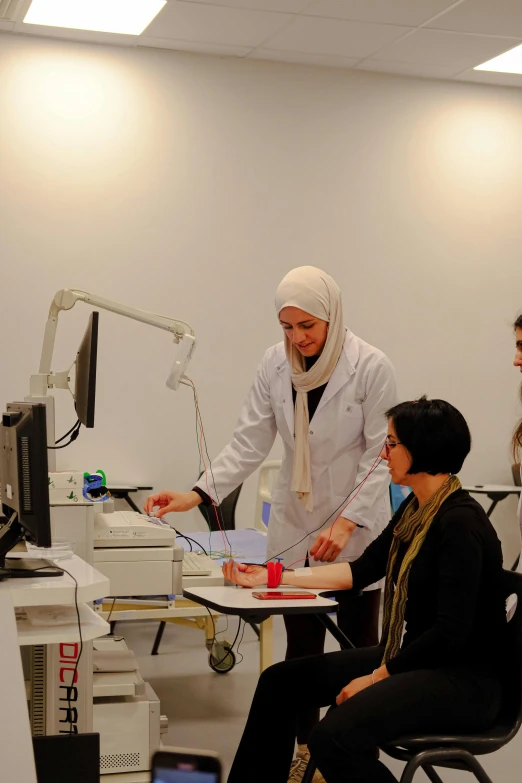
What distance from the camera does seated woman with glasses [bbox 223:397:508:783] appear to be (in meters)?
1.85

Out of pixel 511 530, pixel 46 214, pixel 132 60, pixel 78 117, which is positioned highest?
pixel 132 60

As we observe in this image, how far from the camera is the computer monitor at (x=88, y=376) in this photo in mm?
2297

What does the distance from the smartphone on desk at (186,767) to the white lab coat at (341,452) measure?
184cm

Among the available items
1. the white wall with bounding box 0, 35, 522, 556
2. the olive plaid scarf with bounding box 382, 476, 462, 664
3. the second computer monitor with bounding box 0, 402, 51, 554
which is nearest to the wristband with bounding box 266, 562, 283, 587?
the olive plaid scarf with bounding box 382, 476, 462, 664

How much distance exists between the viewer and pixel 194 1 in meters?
3.78

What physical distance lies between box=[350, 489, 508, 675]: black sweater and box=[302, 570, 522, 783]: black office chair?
0.04 m

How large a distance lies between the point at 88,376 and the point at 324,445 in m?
0.66

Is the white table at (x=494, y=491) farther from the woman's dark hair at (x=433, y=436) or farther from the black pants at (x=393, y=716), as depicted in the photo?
the black pants at (x=393, y=716)

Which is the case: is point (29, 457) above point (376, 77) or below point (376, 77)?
below

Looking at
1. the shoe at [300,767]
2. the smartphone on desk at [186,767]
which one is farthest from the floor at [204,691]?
the smartphone on desk at [186,767]

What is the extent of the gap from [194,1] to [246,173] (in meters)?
0.95

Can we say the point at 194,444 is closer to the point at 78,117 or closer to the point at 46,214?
the point at 46,214

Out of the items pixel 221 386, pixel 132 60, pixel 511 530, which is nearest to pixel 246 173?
pixel 132 60

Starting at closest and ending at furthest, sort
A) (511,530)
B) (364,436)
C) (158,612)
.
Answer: (364,436)
(158,612)
(511,530)
